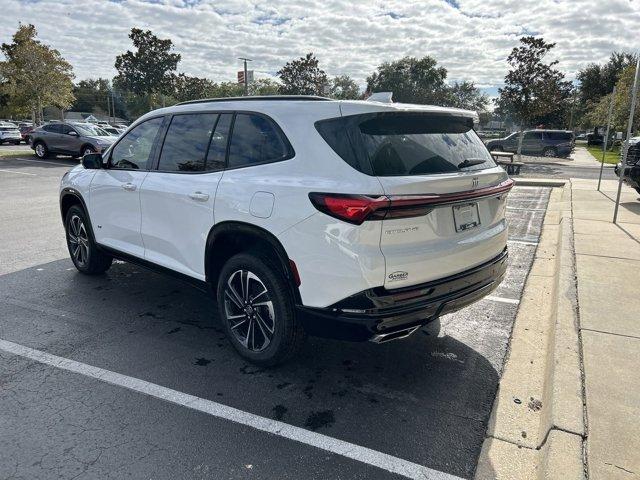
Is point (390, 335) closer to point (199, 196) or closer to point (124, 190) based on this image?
point (199, 196)

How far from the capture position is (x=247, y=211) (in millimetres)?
3236

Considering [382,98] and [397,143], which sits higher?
[382,98]

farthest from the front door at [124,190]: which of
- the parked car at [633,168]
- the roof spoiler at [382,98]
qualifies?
the parked car at [633,168]

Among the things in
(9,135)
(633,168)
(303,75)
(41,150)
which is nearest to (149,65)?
(303,75)

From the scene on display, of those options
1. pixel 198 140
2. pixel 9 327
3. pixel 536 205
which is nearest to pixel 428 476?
pixel 198 140

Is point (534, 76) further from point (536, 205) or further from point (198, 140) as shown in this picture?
point (198, 140)

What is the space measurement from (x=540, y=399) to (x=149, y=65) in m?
75.2

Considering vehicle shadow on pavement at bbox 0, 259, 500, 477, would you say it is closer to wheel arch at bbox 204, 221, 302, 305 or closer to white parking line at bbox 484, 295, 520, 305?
white parking line at bbox 484, 295, 520, 305

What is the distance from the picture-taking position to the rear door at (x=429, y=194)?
8.98 ft

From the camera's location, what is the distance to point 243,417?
289 cm

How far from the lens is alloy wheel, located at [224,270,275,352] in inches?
132

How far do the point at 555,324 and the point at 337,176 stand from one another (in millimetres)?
2459

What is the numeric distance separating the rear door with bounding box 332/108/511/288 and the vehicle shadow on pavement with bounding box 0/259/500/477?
857 millimetres

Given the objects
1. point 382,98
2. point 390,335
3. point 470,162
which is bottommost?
point 390,335
